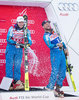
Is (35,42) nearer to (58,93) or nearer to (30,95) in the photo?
(58,93)

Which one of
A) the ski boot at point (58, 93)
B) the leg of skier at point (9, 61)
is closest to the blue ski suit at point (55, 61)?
the ski boot at point (58, 93)

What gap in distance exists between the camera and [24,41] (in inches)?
169

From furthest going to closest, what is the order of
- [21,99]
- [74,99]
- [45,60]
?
[45,60], [74,99], [21,99]

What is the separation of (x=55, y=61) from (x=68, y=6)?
3.42 feet

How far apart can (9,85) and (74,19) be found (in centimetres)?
169

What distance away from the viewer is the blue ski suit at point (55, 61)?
14.4 ft

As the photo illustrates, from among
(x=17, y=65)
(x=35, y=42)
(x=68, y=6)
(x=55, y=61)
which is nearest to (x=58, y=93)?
(x=55, y=61)

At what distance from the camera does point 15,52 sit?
4309mm

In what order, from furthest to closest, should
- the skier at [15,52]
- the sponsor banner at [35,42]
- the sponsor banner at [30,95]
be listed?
the sponsor banner at [35,42] → the skier at [15,52] → the sponsor banner at [30,95]

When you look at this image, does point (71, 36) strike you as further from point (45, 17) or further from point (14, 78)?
point (14, 78)

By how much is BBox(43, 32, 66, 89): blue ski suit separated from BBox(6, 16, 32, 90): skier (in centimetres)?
36

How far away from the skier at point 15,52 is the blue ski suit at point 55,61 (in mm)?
365

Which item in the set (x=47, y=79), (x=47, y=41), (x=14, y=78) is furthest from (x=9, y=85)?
(x=47, y=41)

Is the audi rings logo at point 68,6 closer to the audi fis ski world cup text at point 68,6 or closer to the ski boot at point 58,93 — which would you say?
the audi fis ski world cup text at point 68,6
